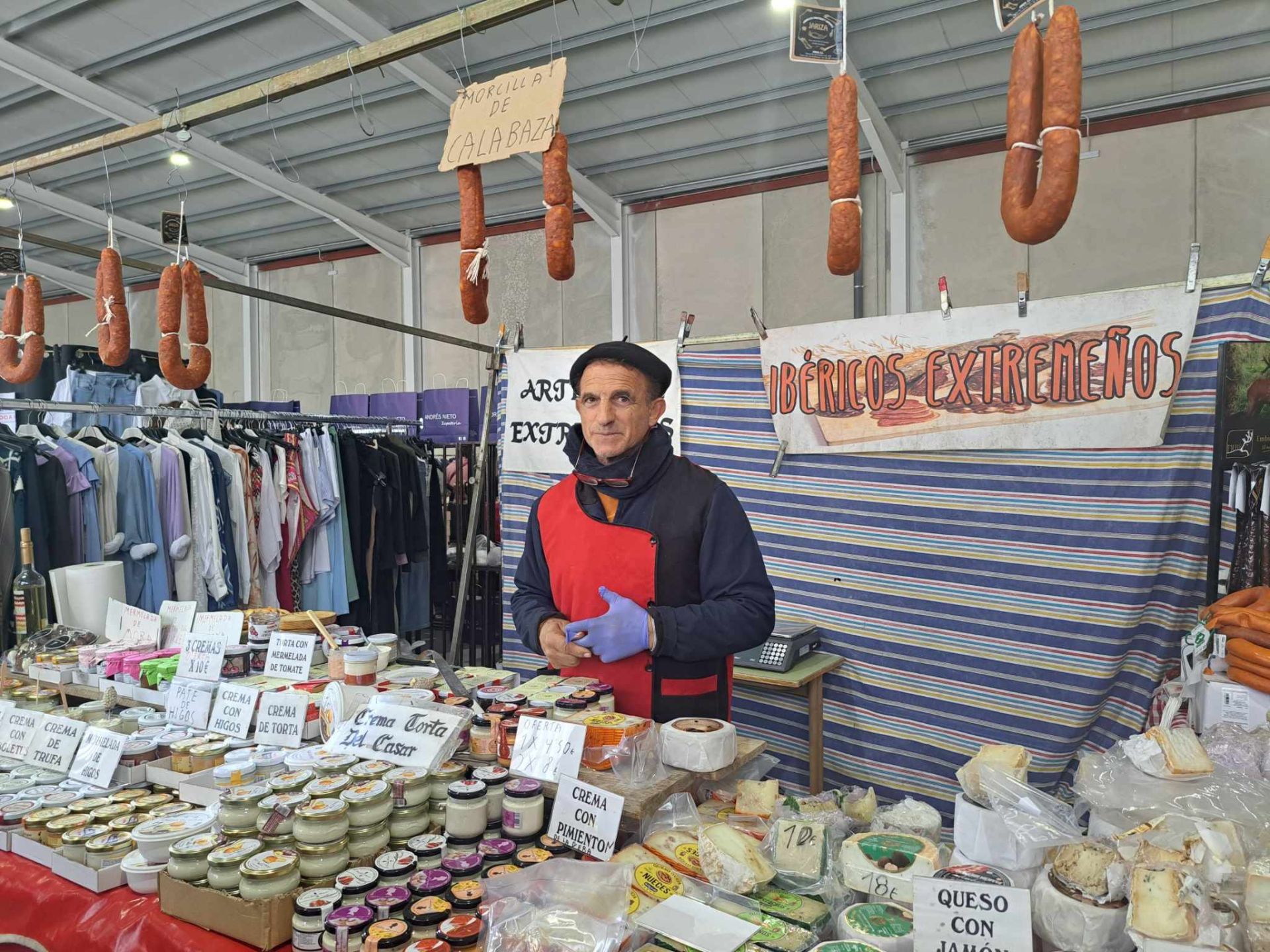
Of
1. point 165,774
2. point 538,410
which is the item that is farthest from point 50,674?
point 538,410

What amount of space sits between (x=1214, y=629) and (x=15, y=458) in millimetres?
4845

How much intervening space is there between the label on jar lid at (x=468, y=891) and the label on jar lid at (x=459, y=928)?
3 cm

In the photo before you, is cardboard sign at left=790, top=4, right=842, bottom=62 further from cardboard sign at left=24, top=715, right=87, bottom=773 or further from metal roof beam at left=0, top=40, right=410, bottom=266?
metal roof beam at left=0, top=40, right=410, bottom=266

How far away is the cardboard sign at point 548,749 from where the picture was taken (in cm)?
147

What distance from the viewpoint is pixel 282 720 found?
73.5 inches

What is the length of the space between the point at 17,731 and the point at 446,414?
7.67 metres

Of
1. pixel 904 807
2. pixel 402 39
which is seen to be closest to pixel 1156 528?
pixel 904 807

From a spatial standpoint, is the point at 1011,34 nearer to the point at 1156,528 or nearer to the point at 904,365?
the point at 904,365

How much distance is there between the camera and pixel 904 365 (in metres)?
3.30

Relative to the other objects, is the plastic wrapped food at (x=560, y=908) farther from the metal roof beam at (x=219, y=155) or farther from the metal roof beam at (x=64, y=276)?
the metal roof beam at (x=64, y=276)

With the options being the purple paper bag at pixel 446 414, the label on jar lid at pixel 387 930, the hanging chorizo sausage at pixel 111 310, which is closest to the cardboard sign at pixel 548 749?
the label on jar lid at pixel 387 930

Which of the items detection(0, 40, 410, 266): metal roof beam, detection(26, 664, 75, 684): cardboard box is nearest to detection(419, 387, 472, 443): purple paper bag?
detection(0, 40, 410, 266): metal roof beam

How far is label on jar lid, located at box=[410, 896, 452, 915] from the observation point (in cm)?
115

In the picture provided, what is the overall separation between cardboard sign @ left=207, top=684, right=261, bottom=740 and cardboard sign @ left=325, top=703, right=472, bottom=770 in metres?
0.33
